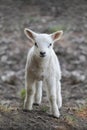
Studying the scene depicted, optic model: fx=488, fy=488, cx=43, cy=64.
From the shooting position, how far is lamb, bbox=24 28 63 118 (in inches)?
216

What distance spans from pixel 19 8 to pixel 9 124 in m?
9.62

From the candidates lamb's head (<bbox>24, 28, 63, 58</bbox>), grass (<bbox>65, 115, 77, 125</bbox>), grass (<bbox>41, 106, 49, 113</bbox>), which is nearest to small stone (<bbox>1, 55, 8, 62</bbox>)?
grass (<bbox>41, 106, 49, 113</bbox>)

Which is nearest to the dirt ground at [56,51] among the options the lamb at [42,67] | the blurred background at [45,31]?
the blurred background at [45,31]

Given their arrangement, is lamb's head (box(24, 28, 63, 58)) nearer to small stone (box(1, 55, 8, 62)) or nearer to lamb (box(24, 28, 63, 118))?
lamb (box(24, 28, 63, 118))

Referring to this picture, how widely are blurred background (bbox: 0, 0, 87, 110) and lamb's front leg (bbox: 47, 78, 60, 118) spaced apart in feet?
5.21

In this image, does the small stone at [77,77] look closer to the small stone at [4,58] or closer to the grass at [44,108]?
the small stone at [4,58]

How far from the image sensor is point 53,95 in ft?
19.0

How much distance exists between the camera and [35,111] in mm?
6059

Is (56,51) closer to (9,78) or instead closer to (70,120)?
(9,78)

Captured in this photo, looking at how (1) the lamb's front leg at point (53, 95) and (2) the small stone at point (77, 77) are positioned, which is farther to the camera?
(2) the small stone at point (77, 77)

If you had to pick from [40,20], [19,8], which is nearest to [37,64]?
[40,20]

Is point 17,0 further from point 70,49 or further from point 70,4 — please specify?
point 70,49

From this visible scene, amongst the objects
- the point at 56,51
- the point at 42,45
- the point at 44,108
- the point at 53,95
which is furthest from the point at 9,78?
the point at 42,45

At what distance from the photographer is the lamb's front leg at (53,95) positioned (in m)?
5.76
